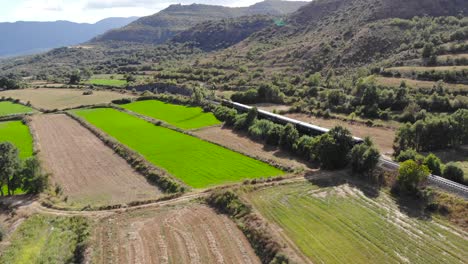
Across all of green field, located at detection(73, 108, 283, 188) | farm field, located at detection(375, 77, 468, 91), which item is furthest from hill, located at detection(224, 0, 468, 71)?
green field, located at detection(73, 108, 283, 188)

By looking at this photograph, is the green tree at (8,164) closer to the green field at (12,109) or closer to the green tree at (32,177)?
the green tree at (32,177)

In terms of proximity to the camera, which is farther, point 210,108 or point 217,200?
point 210,108

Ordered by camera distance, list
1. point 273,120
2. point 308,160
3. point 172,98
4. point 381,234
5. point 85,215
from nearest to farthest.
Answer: point 381,234
point 85,215
point 308,160
point 273,120
point 172,98

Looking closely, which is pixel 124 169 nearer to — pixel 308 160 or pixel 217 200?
pixel 217 200

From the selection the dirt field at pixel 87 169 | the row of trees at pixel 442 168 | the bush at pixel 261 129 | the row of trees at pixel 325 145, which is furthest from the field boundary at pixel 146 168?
the row of trees at pixel 442 168

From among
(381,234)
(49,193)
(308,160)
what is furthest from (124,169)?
(381,234)

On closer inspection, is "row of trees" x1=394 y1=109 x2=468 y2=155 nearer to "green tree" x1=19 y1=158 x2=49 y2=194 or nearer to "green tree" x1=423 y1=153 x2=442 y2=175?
"green tree" x1=423 y1=153 x2=442 y2=175
